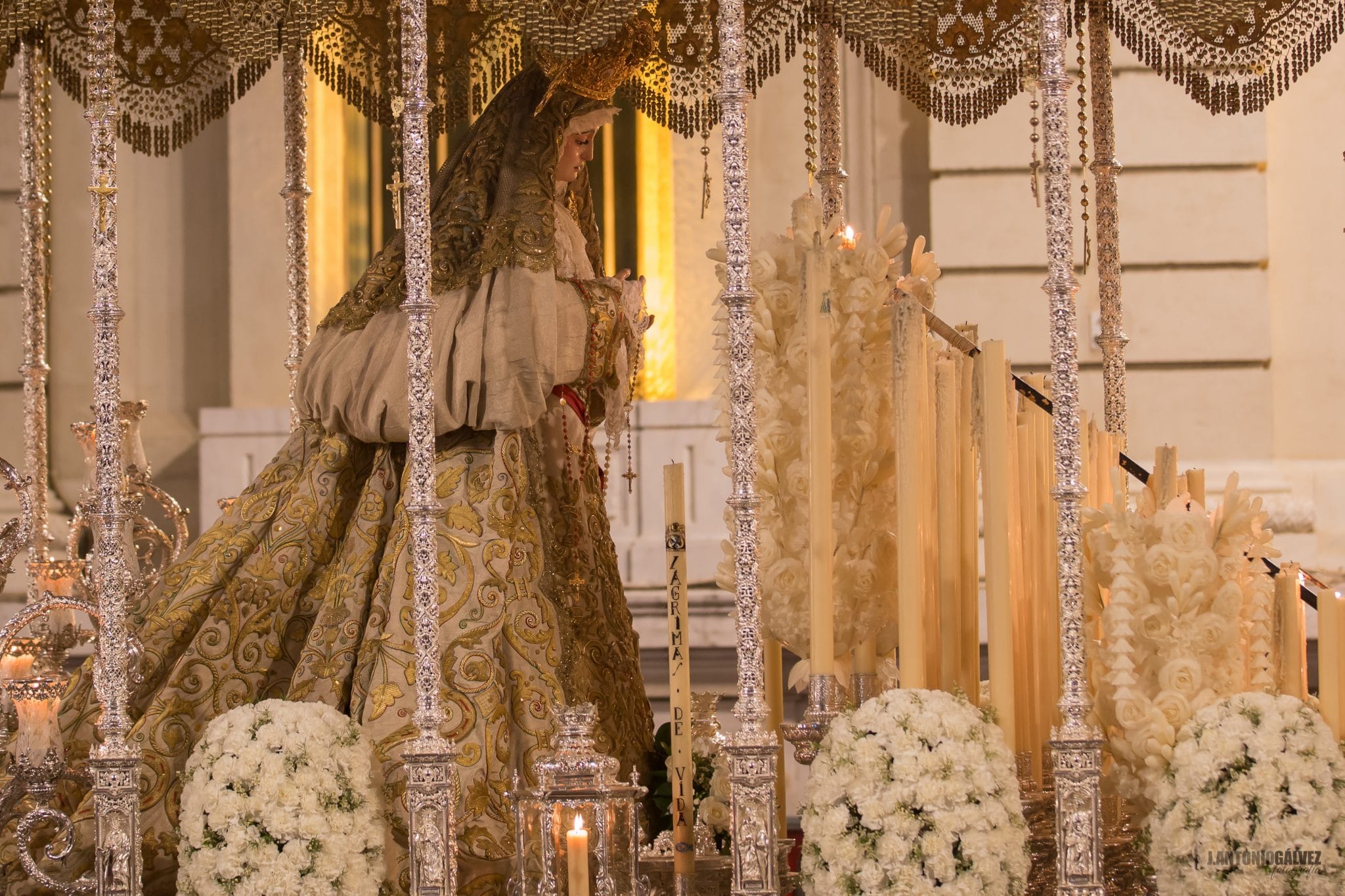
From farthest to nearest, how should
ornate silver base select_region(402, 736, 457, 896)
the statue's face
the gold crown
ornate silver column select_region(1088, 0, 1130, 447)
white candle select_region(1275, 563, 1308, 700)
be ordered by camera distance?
1. ornate silver column select_region(1088, 0, 1130, 447)
2. the statue's face
3. the gold crown
4. white candle select_region(1275, 563, 1308, 700)
5. ornate silver base select_region(402, 736, 457, 896)

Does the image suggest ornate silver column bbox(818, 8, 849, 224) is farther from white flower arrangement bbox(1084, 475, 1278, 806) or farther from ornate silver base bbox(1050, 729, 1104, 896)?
ornate silver base bbox(1050, 729, 1104, 896)

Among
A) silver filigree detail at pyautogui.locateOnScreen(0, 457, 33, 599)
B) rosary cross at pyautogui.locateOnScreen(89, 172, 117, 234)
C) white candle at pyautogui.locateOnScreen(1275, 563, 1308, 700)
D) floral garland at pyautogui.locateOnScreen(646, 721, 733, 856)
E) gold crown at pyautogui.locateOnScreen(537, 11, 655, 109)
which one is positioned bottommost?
Answer: floral garland at pyautogui.locateOnScreen(646, 721, 733, 856)

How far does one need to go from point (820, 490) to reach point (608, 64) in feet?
3.33

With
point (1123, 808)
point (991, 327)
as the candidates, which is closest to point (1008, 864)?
point (1123, 808)

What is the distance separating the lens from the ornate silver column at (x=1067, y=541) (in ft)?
9.53

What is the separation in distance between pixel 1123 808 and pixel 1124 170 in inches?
117

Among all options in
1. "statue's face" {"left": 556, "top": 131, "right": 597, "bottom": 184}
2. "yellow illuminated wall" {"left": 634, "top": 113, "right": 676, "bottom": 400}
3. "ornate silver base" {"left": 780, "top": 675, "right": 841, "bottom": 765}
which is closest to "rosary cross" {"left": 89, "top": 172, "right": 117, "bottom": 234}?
"statue's face" {"left": 556, "top": 131, "right": 597, "bottom": 184}

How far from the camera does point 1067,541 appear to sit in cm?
295

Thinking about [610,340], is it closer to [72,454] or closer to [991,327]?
[991,327]

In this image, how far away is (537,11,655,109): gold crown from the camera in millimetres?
3527

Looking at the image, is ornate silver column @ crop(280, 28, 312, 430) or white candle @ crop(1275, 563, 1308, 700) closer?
white candle @ crop(1275, 563, 1308, 700)

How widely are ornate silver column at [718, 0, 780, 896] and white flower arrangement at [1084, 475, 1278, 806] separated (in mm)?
602

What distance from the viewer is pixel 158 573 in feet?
12.8

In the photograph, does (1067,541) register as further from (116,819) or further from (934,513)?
(116,819)
